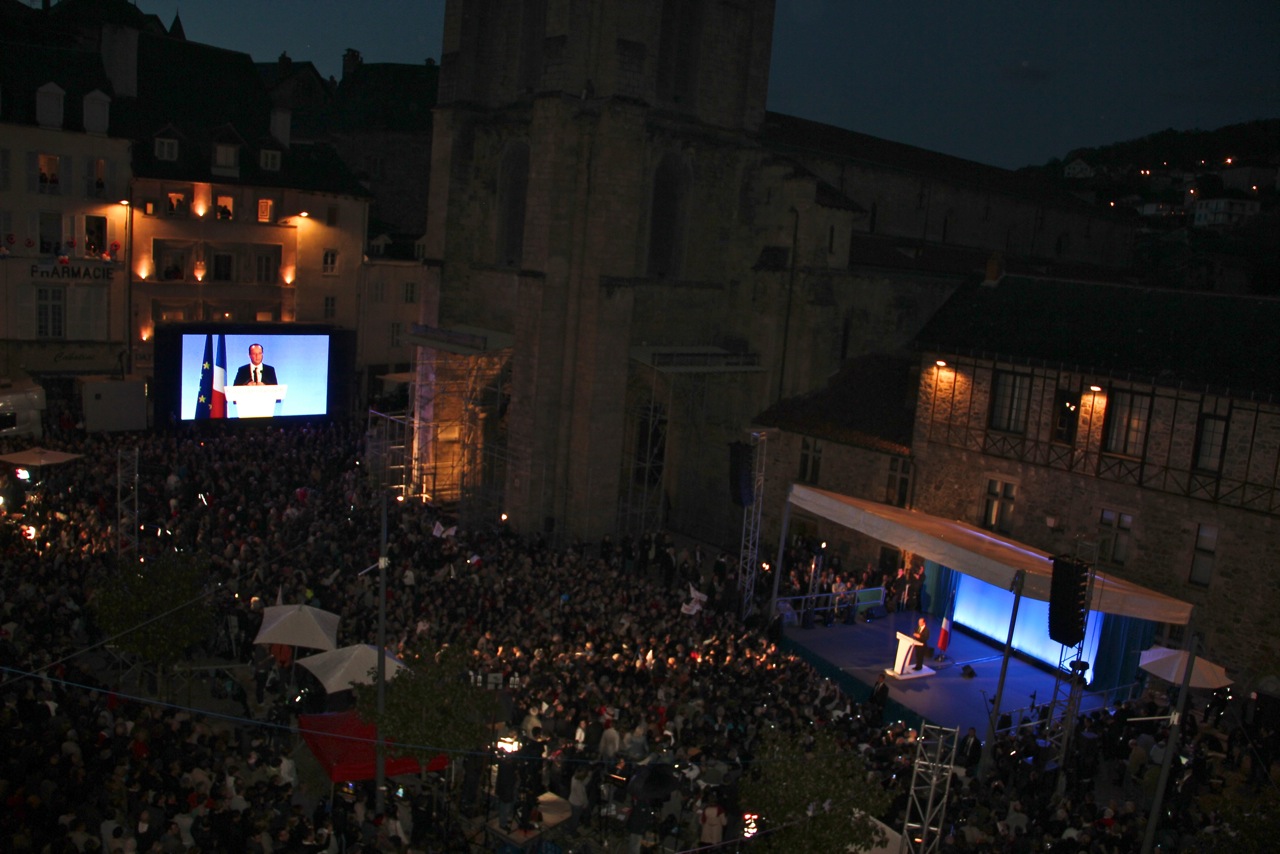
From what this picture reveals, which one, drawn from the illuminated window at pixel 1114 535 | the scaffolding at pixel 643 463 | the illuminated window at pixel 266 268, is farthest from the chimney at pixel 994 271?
the illuminated window at pixel 266 268

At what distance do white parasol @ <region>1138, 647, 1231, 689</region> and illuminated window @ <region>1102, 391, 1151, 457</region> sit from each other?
17.0 feet

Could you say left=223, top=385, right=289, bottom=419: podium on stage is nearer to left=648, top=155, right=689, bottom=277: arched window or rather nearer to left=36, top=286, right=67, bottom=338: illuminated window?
left=36, top=286, right=67, bottom=338: illuminated window

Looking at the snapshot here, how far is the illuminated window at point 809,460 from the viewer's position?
30688 millimetres

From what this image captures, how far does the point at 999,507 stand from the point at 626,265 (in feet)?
39.3

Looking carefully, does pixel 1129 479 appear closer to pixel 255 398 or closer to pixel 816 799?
pixel 816 799

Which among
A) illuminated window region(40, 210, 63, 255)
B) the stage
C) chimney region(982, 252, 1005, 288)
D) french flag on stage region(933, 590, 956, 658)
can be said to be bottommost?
the stage

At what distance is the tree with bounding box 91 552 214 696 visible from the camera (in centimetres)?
1752

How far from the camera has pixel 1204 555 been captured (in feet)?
75.4

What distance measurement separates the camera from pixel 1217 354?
23.5m

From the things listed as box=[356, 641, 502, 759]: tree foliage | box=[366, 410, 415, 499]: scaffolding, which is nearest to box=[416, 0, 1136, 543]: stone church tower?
box=[366, 410, 415, 499]: scaffolding

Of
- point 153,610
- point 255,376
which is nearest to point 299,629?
point 153,610

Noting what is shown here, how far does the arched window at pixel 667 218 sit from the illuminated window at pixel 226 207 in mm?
18891

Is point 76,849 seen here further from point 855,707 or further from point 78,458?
point 78,458

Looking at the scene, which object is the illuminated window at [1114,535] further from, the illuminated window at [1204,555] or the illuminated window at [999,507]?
the illuminated window at [999,507]
